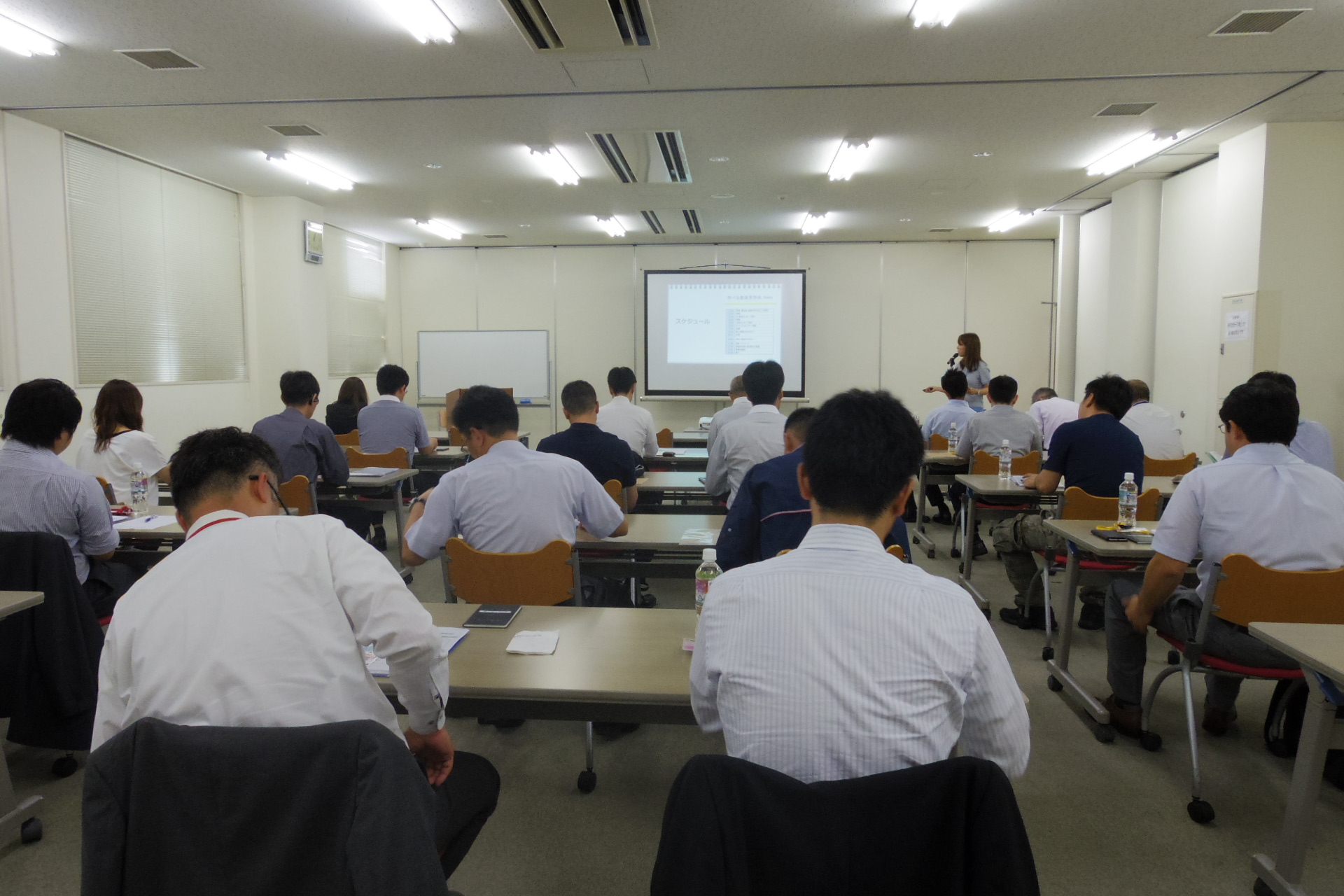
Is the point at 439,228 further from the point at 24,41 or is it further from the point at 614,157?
the point at 24,41

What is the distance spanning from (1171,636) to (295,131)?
6.28 m

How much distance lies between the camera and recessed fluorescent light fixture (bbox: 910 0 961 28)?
386 centimetres

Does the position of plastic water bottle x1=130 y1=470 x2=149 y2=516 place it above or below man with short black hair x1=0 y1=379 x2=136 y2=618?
below

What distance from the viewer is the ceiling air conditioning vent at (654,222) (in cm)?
915

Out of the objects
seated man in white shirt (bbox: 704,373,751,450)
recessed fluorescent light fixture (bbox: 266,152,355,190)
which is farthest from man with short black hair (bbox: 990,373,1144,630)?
recessed fluorescent light fixture (bbox: 266,152,355,190)

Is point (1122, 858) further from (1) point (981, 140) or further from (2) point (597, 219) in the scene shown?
(2) point (597, 219)

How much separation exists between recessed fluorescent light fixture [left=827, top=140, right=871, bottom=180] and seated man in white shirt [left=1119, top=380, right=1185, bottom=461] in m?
2.73

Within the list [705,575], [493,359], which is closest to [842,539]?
[705,575]

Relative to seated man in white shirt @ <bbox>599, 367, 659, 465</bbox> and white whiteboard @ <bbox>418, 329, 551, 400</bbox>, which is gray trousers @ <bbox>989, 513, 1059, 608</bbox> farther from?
white whiteboard @ <bbox>418, 329, 551, 400</bbox>

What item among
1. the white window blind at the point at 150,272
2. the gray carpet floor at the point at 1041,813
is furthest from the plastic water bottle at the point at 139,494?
the white window blind at the point at 150,272

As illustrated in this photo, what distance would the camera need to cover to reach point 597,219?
9.59 metres

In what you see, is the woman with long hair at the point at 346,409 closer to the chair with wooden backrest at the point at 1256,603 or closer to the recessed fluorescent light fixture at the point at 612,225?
the recessed fluorescent light fixture at the point at 612,225

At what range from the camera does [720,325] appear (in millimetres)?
10914

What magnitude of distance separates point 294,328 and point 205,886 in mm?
8071
